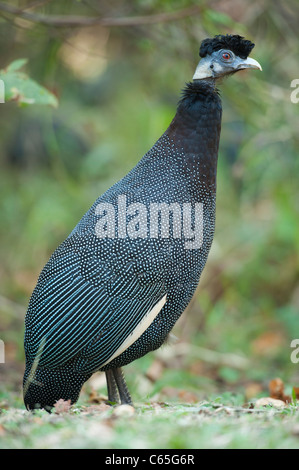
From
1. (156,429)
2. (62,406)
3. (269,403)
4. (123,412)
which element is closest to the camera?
(156,429)

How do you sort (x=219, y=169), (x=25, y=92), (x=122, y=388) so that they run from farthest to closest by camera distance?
(x=219, y=169), (x=25, y=92), (x=122, y=388)

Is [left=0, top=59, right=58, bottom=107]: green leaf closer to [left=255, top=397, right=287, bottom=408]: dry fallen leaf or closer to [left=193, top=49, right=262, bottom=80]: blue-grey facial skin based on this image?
[left=193, top=49, right=262, bottom=80]: blue-grey facial skin

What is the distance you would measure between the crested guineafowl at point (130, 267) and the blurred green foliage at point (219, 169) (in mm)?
1742

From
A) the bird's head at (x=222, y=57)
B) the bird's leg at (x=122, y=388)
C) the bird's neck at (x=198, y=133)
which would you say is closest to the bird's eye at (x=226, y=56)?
the bird's head at (x=222, y=57)

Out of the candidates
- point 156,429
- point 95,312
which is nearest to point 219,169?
point 95,312

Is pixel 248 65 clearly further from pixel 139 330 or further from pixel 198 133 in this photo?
pixel 139 330

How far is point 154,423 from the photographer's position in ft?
7.84

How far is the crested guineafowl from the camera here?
2.99 meters

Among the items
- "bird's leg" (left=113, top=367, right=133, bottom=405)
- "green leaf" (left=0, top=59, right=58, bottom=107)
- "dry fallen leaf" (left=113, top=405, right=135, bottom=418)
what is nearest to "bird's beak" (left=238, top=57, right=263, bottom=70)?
"green leaf" (left=0, top=59, right=58, bottom=107)

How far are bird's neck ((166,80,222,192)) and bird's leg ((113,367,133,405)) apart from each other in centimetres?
114

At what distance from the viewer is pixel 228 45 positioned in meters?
3.38

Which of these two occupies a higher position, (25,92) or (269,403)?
(25,92)

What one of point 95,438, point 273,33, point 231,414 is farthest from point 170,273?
point 273,33

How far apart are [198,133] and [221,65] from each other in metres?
0.43
